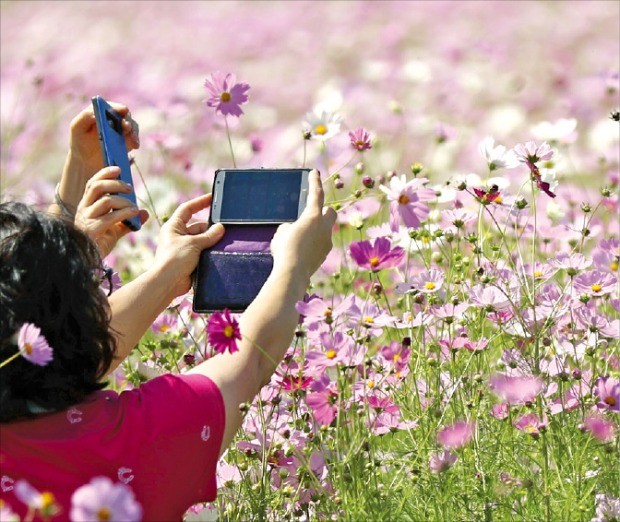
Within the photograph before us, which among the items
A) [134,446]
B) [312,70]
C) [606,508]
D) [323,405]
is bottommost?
[312,70]

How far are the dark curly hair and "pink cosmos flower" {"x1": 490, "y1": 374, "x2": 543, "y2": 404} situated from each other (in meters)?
0.54

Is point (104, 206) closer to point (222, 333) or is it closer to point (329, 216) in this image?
point (329, 216)

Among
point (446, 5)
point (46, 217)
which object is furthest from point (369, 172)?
point (446, 5)

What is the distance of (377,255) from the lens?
5.37 feet

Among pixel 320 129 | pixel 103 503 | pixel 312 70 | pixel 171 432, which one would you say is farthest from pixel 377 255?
pixel 312 70

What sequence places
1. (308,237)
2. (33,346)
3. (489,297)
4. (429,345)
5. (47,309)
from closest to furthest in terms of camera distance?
(33,346)
(47,309)
(308,237)
(489,297)
(429,345)

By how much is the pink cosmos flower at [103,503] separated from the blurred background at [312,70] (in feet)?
→ 7.64

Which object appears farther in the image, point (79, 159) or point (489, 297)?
point (79, 159)

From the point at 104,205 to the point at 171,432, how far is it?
0.49 m

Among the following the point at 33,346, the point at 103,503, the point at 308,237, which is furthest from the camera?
the point at 308,237

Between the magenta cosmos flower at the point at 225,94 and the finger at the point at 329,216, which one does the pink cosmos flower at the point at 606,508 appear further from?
the magenta cosmos flower at the point at 225,94

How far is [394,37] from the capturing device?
575cm

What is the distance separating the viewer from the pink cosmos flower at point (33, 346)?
1.22 meters

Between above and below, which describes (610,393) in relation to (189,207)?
below
